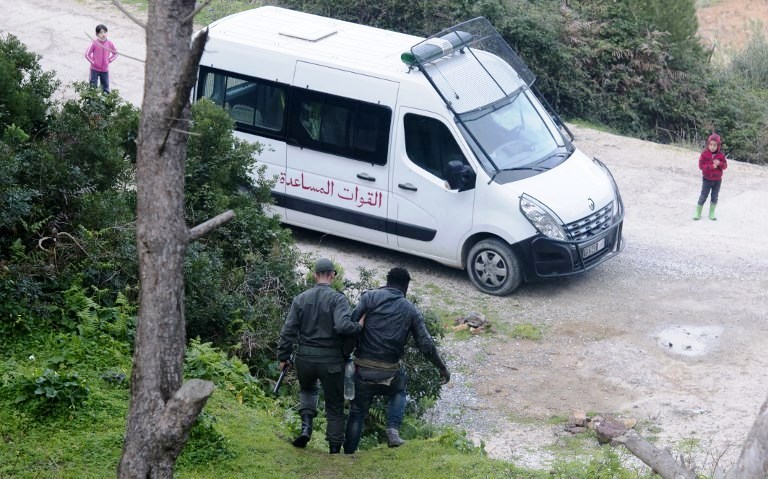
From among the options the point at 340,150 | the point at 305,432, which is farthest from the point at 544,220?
the point at 305,432

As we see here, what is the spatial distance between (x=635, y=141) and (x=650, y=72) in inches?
128

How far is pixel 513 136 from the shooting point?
12.4 m

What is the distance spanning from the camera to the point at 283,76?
1243cm

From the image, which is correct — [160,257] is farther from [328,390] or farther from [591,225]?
[591,225]

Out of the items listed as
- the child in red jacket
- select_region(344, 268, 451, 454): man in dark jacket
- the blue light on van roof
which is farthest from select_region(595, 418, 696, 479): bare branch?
the child in red jacket

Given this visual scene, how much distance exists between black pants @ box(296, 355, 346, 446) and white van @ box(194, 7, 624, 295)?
4.79m

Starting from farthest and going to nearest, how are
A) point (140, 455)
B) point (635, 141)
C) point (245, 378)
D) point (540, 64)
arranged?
point (540, 64) < point (635, 141) < point (245, 378) < point (140, 455)

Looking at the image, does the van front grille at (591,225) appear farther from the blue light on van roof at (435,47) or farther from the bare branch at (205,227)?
the bare branch at (205,227)

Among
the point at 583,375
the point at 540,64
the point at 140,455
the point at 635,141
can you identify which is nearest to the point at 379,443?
the point at 583,375

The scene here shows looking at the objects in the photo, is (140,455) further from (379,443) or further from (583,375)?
(583,375)

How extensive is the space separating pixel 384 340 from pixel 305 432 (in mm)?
875

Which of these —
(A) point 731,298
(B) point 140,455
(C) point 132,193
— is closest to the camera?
(B) point 140,455

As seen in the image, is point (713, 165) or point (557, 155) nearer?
point (557, 155)

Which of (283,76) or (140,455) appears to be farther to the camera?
(283,76)
